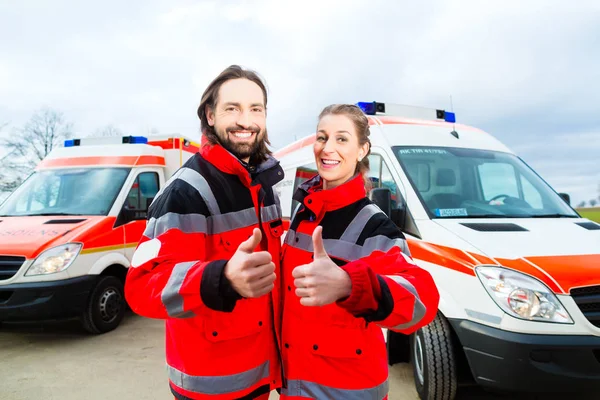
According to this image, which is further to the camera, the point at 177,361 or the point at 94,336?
the point at 94,336

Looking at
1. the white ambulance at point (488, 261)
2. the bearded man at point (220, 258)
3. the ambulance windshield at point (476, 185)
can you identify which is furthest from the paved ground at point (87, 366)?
the bearded man at point (220, 258)

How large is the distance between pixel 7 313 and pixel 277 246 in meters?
4.13

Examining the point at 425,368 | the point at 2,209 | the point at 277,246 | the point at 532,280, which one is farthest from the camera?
the point at 2,209

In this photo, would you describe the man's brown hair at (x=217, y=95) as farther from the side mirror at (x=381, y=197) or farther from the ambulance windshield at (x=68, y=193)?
the ambulance windshield at (x=68, y=193)

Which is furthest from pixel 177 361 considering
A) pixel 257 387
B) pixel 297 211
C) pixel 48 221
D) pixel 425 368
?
pixel 48 221

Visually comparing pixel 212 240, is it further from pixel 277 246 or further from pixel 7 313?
pixel 7 313

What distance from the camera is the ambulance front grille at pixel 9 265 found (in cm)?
428

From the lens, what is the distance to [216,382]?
1.44m

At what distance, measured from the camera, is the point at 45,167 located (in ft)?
19.2

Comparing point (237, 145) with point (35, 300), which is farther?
point (35, 300)

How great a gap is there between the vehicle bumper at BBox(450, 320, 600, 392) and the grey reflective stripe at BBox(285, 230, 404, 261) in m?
1.47

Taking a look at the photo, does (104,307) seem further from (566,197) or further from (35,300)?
(566,197)

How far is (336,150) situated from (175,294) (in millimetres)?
961

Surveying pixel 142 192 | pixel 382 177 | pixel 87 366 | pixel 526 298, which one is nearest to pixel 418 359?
pixel 526 298
